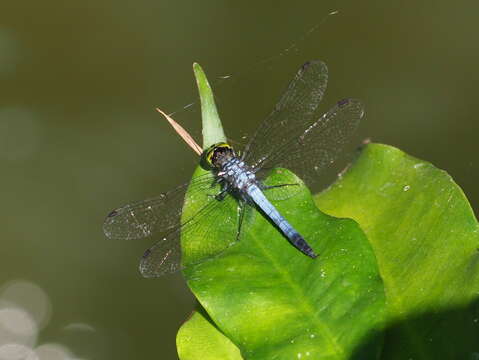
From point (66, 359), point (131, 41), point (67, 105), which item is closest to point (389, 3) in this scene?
point (131, 41)

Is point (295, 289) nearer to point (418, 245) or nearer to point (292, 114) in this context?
point (418, 245)

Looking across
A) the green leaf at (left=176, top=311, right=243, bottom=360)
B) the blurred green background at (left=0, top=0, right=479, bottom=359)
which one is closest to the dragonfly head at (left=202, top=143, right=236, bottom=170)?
the green leaf at (left=176, top=311, right=243, bottom=360)

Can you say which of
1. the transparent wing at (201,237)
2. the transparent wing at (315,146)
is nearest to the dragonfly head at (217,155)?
the transparent wing at (201,237)

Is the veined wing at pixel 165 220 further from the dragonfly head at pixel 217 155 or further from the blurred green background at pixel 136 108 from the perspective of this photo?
the blurred green background at pixel 136 108

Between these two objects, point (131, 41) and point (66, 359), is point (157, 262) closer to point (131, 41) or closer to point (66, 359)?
point (66, 359)

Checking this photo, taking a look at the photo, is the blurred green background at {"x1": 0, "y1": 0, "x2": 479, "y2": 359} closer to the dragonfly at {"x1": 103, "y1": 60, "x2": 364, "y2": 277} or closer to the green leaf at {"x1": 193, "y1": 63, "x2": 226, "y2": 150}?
the dragonfly at {"x1": 103, "y1": 60, "x2": 364, "y2": 277}

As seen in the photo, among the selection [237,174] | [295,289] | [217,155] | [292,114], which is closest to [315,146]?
[292,114]

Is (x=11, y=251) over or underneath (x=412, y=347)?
over
